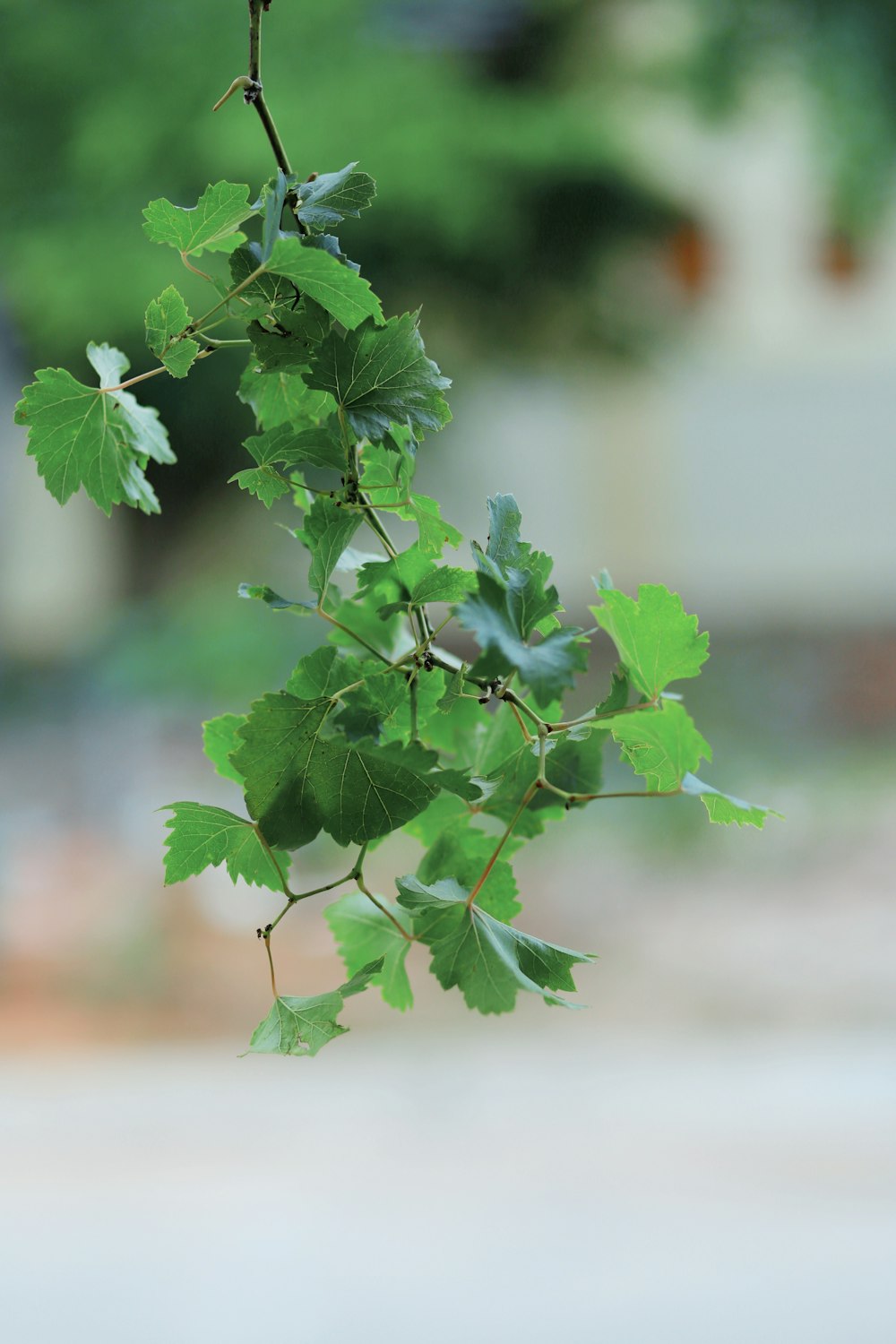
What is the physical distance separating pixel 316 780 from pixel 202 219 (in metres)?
0.12

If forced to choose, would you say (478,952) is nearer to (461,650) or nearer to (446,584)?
(446,584)

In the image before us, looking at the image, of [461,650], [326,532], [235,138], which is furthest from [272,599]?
[461,650]

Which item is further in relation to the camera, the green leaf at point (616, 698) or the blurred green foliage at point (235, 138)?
the blurred green foliage at point (235, 138)

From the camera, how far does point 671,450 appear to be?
281 cm

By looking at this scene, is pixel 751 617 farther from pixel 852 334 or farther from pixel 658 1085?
pixel 658 1085

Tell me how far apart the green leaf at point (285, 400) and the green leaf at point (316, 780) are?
0.08 metres

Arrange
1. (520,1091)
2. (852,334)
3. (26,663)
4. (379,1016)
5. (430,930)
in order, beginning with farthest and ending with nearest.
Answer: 1. (852,334)
2. (26,663)
3. (379,1016)
4. (520,1091)
5. (430,930)

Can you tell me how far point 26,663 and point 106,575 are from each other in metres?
0.23

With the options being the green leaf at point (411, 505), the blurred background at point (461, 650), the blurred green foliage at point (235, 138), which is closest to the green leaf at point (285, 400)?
the green leaf at point (411, 505)

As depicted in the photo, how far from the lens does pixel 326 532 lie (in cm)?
28

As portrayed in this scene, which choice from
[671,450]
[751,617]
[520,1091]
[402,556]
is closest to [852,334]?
[671,450]

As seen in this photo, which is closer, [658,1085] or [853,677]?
[658,1085]

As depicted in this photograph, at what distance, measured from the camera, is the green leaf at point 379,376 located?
272 millimetres

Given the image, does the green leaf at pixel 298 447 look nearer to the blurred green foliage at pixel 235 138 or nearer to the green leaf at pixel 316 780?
the green leaf at pixel 316 780
